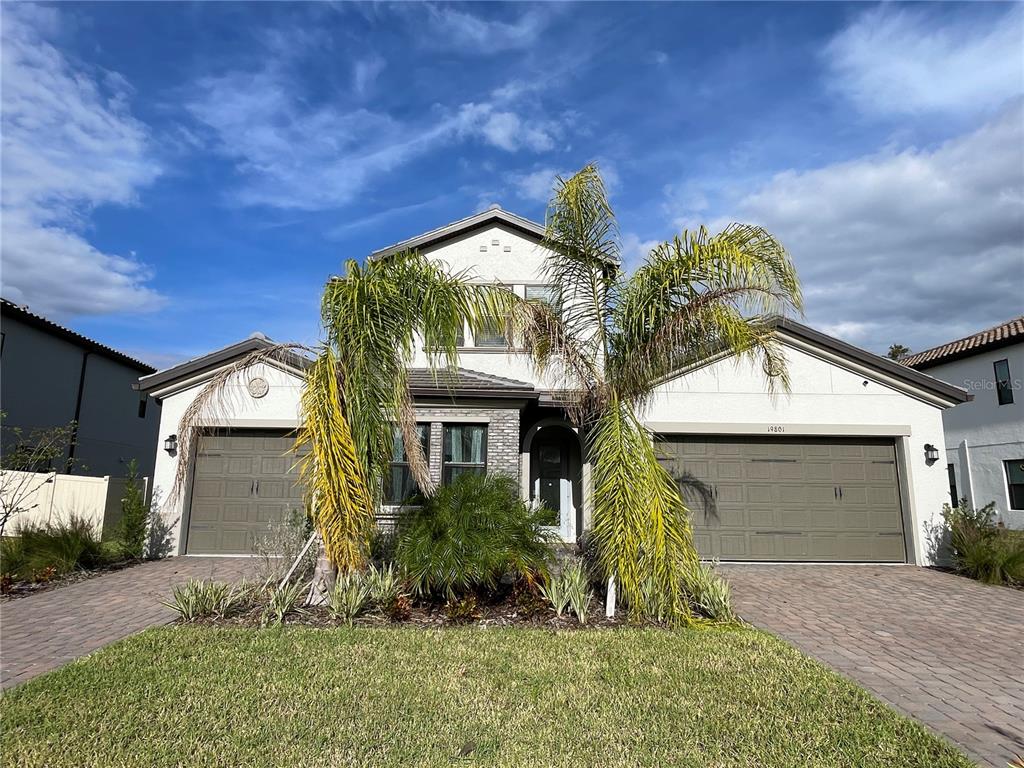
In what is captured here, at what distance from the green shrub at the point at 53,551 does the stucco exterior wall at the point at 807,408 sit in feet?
35.7

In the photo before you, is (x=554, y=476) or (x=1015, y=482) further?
(x=1015, y=482)

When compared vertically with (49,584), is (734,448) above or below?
above

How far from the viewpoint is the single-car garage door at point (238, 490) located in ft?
38.6

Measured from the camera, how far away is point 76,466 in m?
17.5

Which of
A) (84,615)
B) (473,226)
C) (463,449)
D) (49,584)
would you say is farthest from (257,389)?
(473,226)

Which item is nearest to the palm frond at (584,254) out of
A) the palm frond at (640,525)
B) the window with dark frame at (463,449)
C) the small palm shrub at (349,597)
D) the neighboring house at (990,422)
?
the palm frond at (640,525)

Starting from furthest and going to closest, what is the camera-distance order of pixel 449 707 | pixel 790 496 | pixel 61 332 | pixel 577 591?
pixel 61 332
pixel 790 496
pixel 577 591
pixel 449 707

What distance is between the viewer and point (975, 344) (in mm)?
18953

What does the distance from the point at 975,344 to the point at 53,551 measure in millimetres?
25626

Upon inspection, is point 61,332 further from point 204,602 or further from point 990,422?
point 990,422

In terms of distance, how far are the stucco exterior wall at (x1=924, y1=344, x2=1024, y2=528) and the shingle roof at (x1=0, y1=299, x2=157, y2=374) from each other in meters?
28.1

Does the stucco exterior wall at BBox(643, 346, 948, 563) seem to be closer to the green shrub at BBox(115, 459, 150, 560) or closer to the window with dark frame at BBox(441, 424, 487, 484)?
the window with dark frame at BBox(441, 424, 487, 484)

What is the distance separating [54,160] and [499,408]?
888 cm

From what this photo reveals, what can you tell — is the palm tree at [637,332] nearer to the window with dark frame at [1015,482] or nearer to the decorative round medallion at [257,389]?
the decorative round medallion at [257,389]
